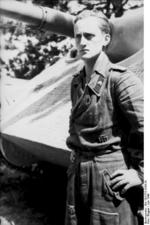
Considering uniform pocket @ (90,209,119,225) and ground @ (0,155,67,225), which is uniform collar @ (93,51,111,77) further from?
ground @ (0,155,67,225)

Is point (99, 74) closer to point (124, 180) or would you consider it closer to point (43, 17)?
point (124, 180)

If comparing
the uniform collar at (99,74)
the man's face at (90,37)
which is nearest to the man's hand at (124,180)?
the uniform collar at (99,74)

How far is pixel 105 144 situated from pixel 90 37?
18.2 inches

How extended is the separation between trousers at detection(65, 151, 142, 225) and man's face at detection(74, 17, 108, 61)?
44cm

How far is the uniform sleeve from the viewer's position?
1.63m

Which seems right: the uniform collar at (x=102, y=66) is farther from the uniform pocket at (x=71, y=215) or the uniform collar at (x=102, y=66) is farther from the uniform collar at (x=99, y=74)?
the uniform pocket at (x=71, y=215)

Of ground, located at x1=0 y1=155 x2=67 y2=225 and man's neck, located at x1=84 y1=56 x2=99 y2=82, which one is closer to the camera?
man's neck, located at x1=84 y1=56 x2=99 y2=82

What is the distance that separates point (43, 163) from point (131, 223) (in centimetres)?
183

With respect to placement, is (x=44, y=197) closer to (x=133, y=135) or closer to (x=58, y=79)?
(x=58, y=79)

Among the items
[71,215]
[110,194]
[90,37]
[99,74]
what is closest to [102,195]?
[110,194]

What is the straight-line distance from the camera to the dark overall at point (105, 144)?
165 cm

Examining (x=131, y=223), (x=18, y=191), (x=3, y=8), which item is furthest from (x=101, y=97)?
(x=18, y=191)

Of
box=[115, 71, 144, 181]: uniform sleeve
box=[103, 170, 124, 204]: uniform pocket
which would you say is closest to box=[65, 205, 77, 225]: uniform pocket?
box=[103, 170, 124, 204]: uniform pocket

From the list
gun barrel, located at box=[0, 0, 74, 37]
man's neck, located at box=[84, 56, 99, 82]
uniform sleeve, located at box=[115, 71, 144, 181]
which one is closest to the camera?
uniform sleeve, located at box=[115, 71, 144, 181]
